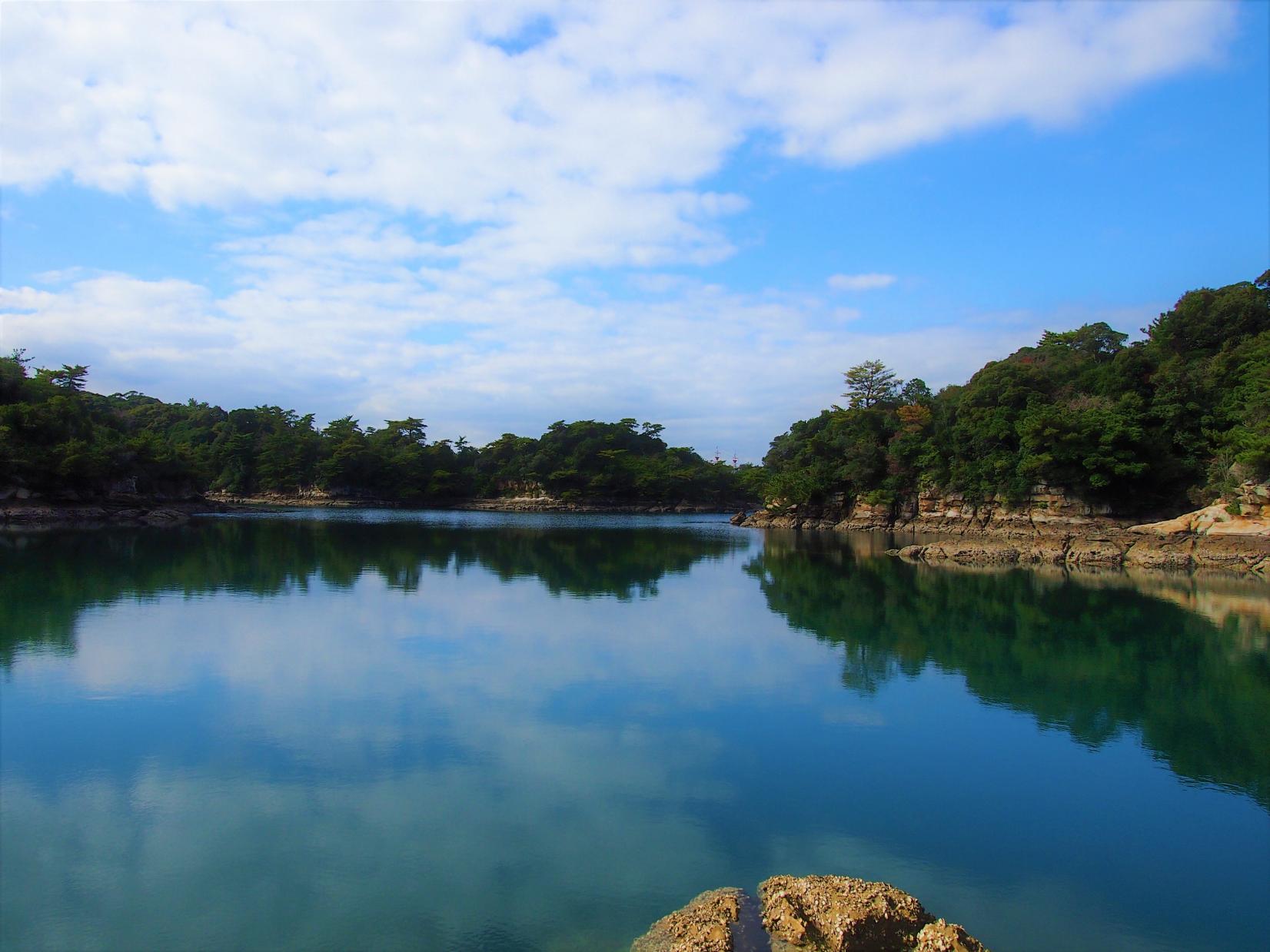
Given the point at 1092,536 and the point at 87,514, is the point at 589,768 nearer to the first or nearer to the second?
the point at 1092,536

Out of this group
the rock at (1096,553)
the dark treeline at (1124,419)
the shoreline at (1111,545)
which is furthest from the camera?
the dark treeline at (1124,419)

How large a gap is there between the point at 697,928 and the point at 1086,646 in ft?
38.8

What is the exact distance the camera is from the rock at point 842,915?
427cm

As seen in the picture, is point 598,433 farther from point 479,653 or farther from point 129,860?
point 129,860

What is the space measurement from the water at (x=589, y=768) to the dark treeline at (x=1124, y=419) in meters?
16.6

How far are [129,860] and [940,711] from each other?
28.2 feet

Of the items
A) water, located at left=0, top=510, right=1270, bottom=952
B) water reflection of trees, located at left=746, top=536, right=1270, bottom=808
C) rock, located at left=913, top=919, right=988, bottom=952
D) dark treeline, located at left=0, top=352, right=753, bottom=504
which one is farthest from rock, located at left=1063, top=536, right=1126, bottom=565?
dark treeline, located at left=0, top=352, right=753, bottom=504

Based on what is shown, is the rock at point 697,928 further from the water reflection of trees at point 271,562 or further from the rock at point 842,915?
the water reflection of trees at point 271,562

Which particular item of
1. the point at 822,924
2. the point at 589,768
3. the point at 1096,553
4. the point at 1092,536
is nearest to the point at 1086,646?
the point at 589,768

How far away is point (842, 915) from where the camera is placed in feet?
14.4

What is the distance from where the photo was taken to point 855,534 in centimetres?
4162

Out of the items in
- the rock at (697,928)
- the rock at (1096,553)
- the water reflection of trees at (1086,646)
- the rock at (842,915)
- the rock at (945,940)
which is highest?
the rock at (1096,553)

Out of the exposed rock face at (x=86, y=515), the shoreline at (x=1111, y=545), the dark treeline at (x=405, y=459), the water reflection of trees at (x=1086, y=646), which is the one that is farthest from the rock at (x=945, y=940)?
the dark treeline at (x=405, y=459)

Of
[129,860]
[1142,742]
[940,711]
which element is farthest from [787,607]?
[129,860]
